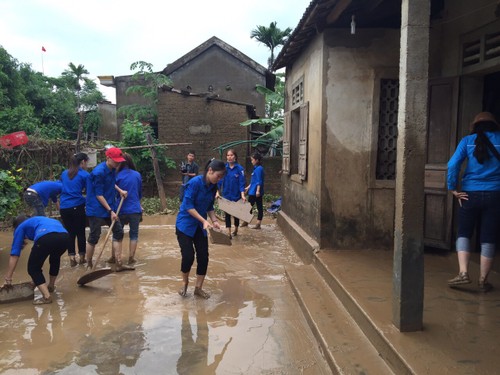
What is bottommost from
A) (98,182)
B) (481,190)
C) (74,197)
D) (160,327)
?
(160,327)

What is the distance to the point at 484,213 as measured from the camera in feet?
13.3

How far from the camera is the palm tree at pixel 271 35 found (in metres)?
27.7

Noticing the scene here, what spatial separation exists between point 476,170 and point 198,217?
2.91 meters

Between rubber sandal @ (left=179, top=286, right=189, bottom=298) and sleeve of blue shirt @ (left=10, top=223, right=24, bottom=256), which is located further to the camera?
rubber sandal @ (left=179, top=286, right=189, bottom=298)

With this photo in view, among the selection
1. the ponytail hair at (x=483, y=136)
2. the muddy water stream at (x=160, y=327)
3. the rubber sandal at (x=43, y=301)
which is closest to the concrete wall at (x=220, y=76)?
the muddy water stream at (x=160, y=327)

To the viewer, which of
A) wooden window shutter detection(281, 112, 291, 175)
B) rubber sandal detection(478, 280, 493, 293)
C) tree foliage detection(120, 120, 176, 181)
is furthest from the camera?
tree foliage detection(120, 120, 176, 181)

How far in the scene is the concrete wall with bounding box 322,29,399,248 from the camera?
5867 millimetres

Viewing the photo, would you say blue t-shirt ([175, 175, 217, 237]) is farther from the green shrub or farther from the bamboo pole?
the bamboo pole

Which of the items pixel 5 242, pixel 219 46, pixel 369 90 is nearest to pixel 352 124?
pixel 369 90

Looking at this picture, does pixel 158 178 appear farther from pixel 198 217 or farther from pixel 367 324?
pixel 367 324

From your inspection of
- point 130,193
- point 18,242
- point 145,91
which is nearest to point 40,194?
point 130,193

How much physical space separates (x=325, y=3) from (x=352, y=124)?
165 cm

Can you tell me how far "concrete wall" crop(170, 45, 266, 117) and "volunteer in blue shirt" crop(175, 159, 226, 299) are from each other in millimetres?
18852

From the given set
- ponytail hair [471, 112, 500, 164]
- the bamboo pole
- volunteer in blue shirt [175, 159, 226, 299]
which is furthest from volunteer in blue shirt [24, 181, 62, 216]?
the bamboo pole
